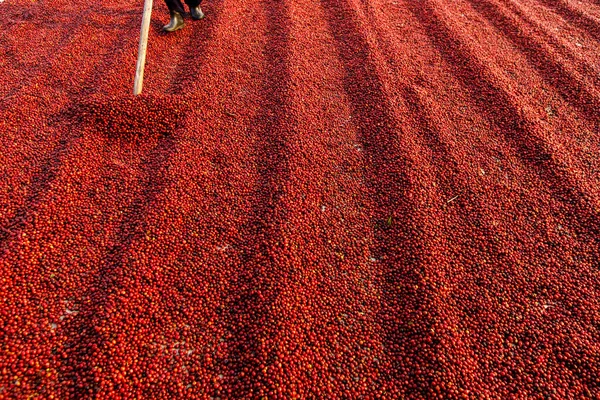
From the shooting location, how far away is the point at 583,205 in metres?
2.59

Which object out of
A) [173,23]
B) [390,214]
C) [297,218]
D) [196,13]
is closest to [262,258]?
[297,218]

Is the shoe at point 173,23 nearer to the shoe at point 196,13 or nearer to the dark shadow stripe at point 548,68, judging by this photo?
the shoe at point 196,13

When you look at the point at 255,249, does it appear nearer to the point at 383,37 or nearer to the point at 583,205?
the point at 583,205

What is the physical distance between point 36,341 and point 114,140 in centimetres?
161

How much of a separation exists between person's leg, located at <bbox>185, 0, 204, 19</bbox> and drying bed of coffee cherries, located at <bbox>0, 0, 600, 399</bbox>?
527mm

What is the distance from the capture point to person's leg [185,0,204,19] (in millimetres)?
4443

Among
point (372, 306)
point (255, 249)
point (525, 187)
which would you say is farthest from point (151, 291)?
point (525, 187)

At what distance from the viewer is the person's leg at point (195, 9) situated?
4443 millimetres

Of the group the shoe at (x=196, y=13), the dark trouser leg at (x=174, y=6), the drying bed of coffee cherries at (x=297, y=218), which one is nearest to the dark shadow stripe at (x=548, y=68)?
the drying bed of coffee cherries at (x=297, y=218)

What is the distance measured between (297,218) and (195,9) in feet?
11.0

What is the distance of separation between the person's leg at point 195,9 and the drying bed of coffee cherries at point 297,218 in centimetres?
53

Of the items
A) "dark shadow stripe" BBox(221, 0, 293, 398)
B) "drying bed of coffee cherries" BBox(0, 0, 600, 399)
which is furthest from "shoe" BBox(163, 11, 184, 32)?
"dark shadow stripe" BBox(221, 0, 293, 398)

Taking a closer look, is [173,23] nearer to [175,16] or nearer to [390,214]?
[175,16]

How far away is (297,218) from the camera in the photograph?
2.46 m
